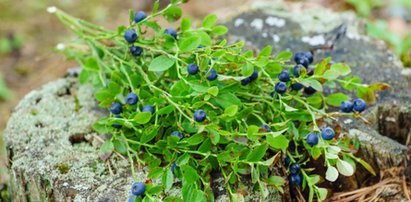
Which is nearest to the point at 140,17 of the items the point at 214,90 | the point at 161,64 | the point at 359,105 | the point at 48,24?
the point at 161,64

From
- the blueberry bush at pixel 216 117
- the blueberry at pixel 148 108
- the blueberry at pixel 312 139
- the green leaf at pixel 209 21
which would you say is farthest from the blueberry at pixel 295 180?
the green leaf at pixel 209 21

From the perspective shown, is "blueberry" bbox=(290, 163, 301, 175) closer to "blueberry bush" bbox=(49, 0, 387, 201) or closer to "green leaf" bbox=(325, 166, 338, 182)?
"blueberry bush" bbox=(49, 0, 387, 201)

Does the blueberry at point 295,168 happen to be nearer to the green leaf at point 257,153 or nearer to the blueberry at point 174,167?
the green leaf at point 257,153

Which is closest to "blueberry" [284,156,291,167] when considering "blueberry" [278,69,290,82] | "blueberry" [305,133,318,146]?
"blueberry" [305,133,318,146]

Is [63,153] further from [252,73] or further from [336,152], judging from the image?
[336,152]

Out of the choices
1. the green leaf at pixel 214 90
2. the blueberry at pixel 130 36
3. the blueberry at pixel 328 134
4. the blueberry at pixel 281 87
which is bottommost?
the blueberry at pixel 328 134

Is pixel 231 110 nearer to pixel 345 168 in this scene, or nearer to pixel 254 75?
pixel 254 75
